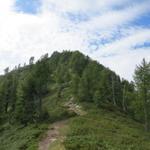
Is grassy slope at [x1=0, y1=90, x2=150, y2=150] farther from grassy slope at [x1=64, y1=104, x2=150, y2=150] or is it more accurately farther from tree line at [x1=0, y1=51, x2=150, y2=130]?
tree line at [x1=0, y1=51, x2=150, y2=130]

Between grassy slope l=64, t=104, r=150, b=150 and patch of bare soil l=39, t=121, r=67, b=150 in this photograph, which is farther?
patch of bare soil l=39, t=121, r=67, b=150

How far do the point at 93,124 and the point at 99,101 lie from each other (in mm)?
20301

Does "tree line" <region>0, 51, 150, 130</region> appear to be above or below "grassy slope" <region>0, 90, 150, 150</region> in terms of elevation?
above

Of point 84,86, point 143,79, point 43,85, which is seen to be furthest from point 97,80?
point 143,79

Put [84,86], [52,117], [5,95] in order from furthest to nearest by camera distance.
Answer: [84,86], [5,95], [52,117]

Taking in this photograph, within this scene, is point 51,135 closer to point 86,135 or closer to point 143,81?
point 86,135

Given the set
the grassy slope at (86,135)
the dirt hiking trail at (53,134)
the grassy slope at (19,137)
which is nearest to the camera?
the grassy slope at (86,135)

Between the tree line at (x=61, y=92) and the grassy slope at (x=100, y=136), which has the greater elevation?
the tree line at (x=61, y=92)

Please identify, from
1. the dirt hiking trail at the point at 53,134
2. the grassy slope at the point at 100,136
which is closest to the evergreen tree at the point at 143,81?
the grassy slope at the point at 100,136

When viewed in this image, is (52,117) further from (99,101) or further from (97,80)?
(97,80)

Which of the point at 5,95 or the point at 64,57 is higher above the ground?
the point at 64,57

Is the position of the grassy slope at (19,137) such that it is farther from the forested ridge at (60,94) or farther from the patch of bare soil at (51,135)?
the forested ridge at (60,94)

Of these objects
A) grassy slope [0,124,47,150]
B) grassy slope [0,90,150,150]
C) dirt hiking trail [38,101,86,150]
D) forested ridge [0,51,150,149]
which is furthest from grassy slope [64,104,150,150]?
forested ridge [0,51,150,149]

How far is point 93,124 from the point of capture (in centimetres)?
5762
